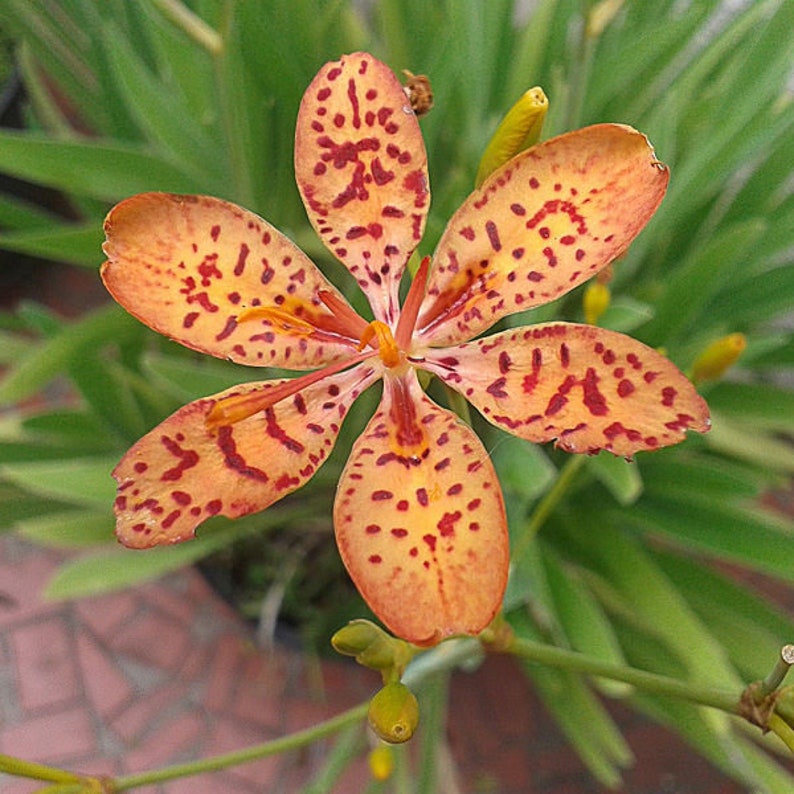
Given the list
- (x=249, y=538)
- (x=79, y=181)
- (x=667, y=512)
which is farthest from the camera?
(x=249, y=538)

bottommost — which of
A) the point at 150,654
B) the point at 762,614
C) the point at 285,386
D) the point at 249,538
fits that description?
the point at 150,654

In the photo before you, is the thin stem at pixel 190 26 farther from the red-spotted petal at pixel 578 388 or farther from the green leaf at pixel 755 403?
the green leaf at pixel 755 403

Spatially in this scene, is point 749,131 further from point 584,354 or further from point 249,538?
point 249,538

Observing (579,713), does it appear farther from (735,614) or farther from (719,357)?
(719,357)

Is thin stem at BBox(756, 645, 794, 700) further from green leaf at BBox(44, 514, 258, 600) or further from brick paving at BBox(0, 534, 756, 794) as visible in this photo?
brick paving at BBox(0, 534, 756, 794)

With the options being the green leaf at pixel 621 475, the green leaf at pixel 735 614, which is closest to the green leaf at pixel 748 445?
the green leaf at pixel 735 614

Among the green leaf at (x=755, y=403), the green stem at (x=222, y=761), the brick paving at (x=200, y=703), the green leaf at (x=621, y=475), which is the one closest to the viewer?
the green stem at (x=222, y=761)

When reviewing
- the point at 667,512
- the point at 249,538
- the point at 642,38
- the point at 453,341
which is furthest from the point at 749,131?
the point at 249,538

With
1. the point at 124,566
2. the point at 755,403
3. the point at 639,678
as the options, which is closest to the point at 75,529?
the point at 124,566
